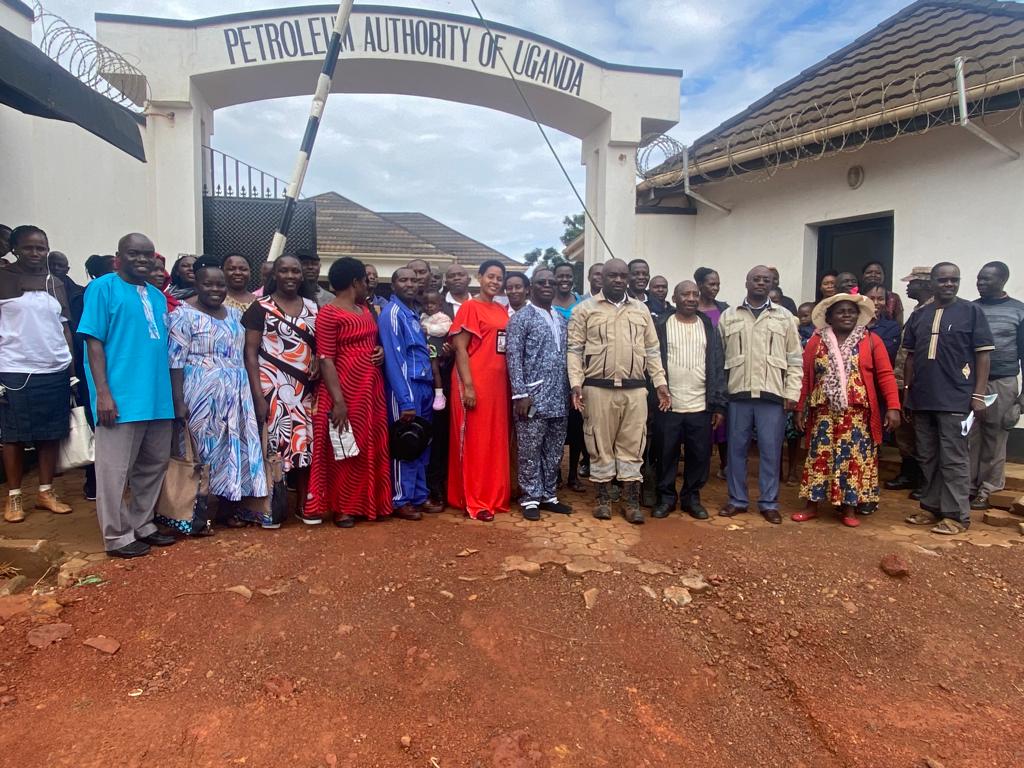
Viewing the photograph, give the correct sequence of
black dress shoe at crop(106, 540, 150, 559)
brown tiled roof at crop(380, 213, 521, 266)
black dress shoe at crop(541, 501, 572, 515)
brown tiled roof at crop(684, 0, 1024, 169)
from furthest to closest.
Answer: brown tiled roof at crop(380, 213, 521, 266)
brown tiled roof at crop(684, 0, 1024, 169)
black dress shoe at crop(541, 501, 572, 515)
black dress shoe at crop(106, 540, 150, 559)

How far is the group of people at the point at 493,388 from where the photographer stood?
3967 mm

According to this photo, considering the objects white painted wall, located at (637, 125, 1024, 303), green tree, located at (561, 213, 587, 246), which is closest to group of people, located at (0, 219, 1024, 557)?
white painted wall, located at (637, 125, 1024, 303)

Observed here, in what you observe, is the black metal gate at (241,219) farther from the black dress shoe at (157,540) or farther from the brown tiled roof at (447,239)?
the brown tiled roof at (447,239)

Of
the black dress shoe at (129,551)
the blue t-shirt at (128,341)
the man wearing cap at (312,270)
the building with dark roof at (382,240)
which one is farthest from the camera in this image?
the building with dark roof at (382,240)

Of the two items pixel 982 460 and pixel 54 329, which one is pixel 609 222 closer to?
pixel 982 460

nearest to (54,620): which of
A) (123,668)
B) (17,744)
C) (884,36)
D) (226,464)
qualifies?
(123,668)

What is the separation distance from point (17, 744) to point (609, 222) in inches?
278

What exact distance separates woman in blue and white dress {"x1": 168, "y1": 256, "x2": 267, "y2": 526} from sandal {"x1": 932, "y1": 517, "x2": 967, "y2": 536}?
4.32 metres

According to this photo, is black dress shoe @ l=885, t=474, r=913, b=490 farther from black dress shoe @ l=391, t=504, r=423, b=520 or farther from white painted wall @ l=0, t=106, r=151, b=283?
white painted wall @ l=0, t=106, r=151, b=283

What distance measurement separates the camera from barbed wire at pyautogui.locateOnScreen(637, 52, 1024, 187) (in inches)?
216

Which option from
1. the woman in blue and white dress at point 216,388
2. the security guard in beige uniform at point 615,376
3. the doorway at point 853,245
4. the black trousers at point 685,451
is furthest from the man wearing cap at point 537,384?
the doorway at point 853,245

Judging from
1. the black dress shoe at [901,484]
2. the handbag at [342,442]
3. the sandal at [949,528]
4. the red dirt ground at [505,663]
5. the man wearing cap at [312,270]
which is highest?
the man wearing cap at [312,270]

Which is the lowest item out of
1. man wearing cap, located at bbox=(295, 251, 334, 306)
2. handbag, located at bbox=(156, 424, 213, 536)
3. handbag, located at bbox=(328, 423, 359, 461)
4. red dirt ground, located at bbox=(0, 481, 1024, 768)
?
red dirt ground, located at bbox=(0, 481, 1024, 768)

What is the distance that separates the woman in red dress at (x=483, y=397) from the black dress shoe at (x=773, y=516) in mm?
1856
